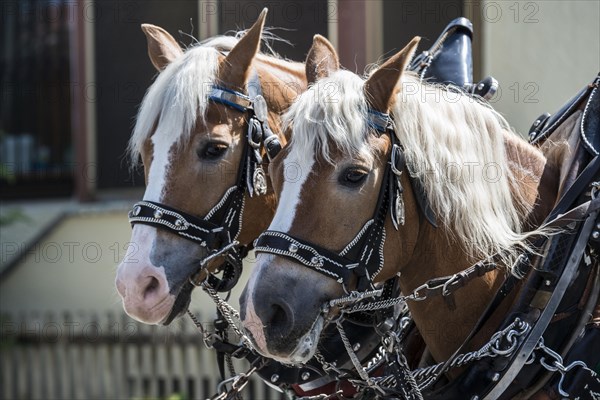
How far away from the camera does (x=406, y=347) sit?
293cm

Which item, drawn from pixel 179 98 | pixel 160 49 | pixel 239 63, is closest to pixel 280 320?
pixel 179 98

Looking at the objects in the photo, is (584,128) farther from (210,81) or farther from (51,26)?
(51,26)

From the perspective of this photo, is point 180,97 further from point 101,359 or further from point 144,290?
point 101,359

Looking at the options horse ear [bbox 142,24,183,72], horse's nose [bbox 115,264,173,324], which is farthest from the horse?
horse ear [bbox 142,24,183,72]

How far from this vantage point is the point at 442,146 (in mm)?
2465

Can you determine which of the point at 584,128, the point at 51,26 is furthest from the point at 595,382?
the point at 51,26

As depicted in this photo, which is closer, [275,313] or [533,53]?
[275,313]

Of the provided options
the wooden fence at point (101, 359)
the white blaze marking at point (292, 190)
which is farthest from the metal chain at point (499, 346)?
the wooden fence at point (101, 359)

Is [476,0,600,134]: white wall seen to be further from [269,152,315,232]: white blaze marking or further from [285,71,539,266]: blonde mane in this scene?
[269,152,315,232]: white blaze marking

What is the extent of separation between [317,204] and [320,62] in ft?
2.20

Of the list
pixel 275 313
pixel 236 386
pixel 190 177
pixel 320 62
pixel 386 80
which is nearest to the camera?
pixel 275 313

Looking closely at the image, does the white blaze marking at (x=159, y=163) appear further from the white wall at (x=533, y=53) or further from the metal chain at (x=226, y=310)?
the white wall at (x=533, y=53)

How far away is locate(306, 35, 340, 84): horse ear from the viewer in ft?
9.22

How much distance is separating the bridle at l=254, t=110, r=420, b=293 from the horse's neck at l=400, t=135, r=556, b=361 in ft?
0.57
